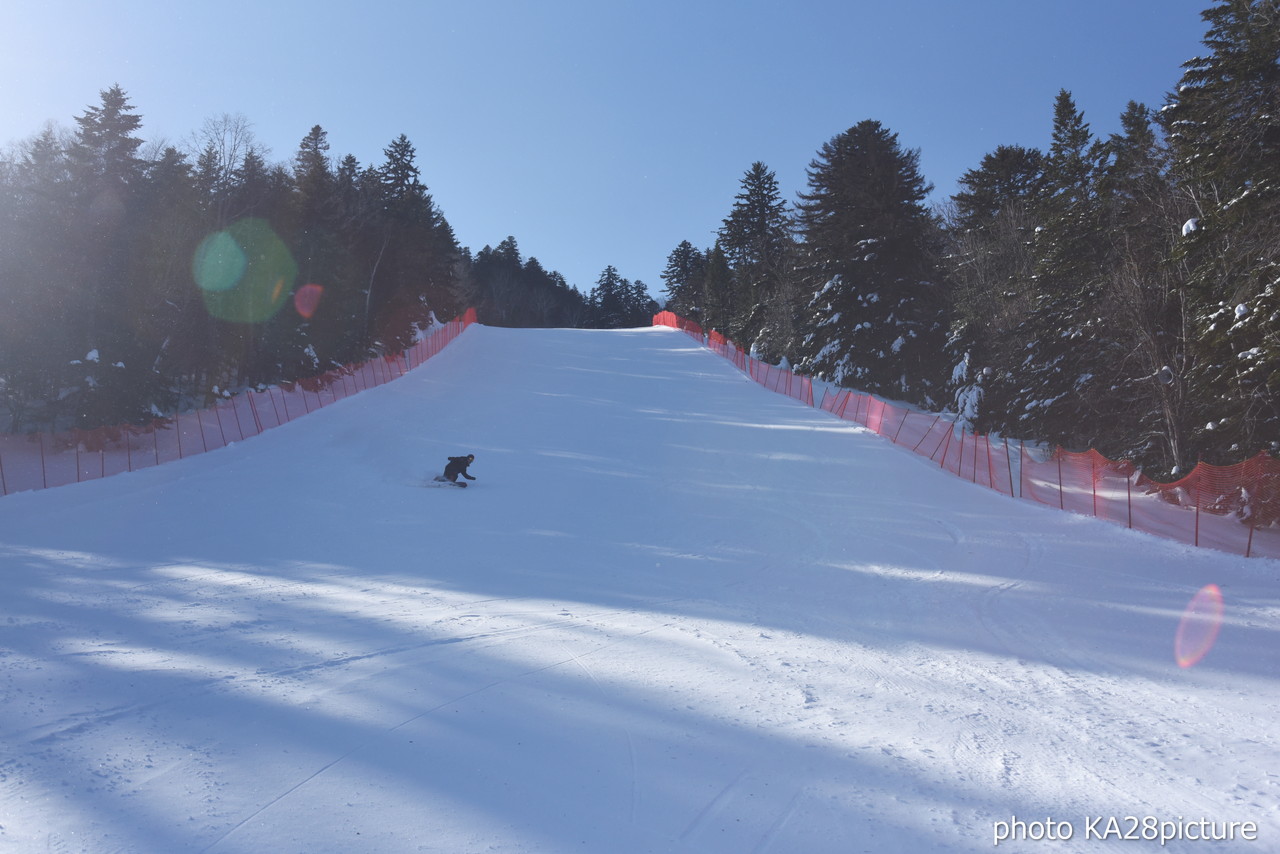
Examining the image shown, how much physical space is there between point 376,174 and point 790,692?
50773mm

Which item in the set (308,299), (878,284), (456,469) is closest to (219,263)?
(308,299)

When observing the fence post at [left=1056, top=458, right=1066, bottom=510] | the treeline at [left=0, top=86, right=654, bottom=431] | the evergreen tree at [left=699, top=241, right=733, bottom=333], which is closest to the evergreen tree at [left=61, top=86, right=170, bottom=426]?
the treeline at [left=0, top=86, right=654, bottom=431]

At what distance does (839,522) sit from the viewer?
1479 cm

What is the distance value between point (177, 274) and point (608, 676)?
28154mm

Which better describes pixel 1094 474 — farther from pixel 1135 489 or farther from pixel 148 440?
pixel 148 440

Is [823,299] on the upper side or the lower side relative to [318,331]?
upper

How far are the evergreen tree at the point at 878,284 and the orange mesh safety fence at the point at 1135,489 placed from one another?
494 inches

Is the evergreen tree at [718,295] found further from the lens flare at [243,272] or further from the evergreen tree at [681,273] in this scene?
the lens flare at [243,272]

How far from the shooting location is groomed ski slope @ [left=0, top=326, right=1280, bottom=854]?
4730mm

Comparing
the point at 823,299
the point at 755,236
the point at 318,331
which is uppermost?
the point at 755,236

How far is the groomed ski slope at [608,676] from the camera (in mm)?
4730

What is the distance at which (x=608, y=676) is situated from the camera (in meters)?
7.06

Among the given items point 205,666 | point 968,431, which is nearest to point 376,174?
point 968,431

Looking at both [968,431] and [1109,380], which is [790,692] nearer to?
[1109,380]
